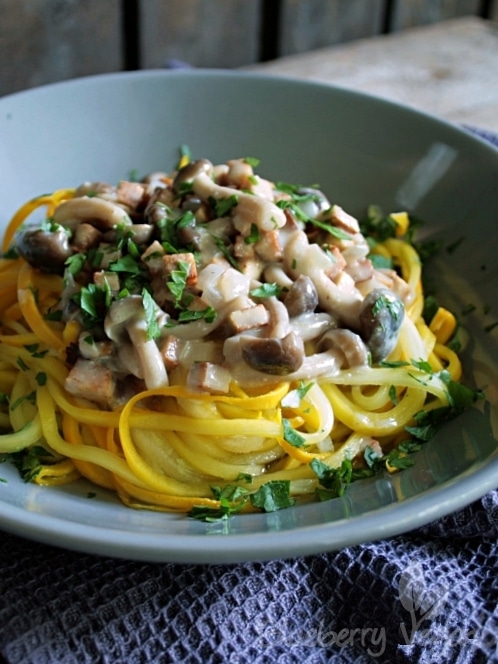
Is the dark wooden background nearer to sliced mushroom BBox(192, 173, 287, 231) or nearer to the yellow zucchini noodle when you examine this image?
sliced mushroom BBox(192, 173, 287, 231)

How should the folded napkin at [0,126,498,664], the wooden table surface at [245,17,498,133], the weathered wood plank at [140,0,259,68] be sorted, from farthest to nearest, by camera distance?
1. the weathered wood plank at [140,0,259,68]
2. the wooden table surface at [245,17,498,133]
3. the folded napkin at [0,126,498,664]

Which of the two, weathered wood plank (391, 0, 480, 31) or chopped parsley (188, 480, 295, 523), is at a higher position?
chopped parsley (188, 480, 295, 523)

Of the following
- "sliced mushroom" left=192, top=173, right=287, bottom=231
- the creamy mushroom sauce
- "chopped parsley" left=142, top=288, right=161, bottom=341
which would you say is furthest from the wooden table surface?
"chopped parsley" left=142, top=288, right=161, bottom=341

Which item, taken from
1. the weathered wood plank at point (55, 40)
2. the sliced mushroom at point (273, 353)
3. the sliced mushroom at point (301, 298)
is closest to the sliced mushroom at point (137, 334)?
the sliced mushroom at point (273, 353)

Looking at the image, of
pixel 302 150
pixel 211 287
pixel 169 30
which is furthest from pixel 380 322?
pixel 169 30

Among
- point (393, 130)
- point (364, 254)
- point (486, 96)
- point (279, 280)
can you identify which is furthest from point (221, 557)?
point (486, 96)

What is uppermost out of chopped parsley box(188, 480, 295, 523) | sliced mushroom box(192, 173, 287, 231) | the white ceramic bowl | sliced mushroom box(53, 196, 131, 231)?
sliced mushroom box(192, 173, 287, 231)

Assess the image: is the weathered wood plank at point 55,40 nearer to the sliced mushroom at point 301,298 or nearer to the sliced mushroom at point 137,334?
the sliced mushroom at point 137,334
